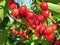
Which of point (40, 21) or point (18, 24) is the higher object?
point (40, 21)

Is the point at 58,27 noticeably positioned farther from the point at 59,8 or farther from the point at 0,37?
the point at 0,37

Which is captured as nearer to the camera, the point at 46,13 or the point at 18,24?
the point at 46,13

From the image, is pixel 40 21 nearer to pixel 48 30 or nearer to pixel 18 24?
pixel 48 30

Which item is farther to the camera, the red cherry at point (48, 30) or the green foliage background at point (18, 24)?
the green foliage background at point (18, 24)

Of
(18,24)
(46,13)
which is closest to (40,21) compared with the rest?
(46,13)

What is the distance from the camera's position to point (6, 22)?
2.28 meters

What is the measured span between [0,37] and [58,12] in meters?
0.57

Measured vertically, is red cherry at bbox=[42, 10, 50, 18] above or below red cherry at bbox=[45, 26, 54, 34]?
above

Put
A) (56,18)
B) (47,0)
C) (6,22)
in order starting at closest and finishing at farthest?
(56,18)
(47,0)
(6,22)

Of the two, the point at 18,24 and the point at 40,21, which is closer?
the point at 40,21

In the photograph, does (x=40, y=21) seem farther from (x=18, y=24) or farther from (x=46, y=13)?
(x=18, y=24)

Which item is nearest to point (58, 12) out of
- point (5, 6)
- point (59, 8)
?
point (59, 8)

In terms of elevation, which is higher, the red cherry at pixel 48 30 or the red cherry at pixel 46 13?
the red cherry at pixel 46 13

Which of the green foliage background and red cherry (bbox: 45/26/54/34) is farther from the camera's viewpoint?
the green foliage background
